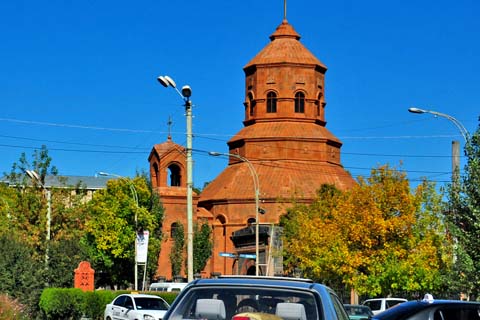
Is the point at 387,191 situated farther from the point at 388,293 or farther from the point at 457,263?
the point at 457,263

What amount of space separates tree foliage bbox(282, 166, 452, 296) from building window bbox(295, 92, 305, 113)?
4993 cm

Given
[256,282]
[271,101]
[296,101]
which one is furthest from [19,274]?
[296,101]

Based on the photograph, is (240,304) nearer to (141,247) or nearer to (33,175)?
(33,175)

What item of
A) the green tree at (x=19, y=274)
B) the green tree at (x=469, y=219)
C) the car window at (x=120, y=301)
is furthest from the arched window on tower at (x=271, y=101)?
the green tree at (x=469, y=219)

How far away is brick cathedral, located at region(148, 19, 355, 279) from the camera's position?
301ft

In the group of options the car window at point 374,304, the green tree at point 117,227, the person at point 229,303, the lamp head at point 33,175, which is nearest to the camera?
the person at point 229,303

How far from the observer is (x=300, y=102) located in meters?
98.9

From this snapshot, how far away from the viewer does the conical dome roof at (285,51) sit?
324 ft

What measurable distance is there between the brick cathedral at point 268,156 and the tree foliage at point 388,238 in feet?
130

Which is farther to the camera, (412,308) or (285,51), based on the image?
(285,51)

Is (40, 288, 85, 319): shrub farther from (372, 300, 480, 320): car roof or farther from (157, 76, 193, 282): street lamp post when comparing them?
(372, 300, 480, 320): car roof

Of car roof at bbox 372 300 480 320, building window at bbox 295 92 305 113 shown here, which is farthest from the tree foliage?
building window at bbox 295 92 305 113

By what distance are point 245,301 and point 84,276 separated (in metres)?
38.6

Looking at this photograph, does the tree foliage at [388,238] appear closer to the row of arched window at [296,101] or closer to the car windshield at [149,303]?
the car windshield at [149,303]
